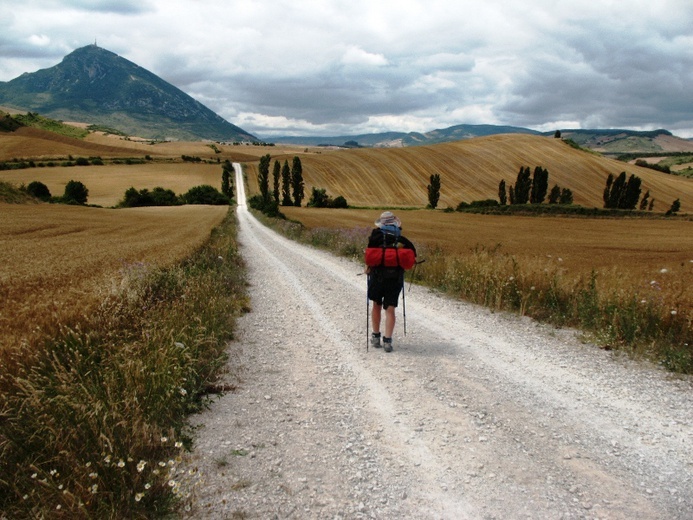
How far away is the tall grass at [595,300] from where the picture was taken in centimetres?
751

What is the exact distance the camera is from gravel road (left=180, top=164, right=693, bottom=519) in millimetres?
3666

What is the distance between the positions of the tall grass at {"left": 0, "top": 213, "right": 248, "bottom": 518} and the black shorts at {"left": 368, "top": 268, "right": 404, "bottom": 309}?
9.73 feet

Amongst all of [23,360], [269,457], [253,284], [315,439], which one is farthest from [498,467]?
[253,284]

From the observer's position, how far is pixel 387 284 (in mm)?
7688

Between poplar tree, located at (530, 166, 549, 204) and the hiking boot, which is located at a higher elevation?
poplar tree, located at (530, 166, 549, 204)

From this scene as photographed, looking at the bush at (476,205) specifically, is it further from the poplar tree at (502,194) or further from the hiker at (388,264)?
the hiker at (388,264)

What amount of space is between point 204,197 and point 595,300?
286 feet

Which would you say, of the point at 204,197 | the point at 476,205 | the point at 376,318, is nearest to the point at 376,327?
the point at 376,318

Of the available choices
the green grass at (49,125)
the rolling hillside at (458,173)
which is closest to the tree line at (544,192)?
the rolling hillside at (458,173)

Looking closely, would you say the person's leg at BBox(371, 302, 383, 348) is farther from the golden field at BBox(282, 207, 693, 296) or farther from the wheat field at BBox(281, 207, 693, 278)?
the wheat field at BBox(281, 207, 693, 278)

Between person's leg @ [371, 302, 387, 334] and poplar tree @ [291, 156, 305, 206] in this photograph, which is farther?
poplar tree @ [291, 156, 305, 206]

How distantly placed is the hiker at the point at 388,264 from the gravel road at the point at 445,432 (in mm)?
692


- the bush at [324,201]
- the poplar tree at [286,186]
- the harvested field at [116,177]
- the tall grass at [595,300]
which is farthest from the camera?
the poplar tree at [286,186]

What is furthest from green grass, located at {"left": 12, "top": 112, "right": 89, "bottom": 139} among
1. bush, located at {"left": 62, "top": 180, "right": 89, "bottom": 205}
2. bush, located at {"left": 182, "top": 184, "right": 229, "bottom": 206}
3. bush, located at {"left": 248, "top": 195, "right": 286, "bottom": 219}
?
bush, located at {"left": 248, "top": 195, "right": 286, "bottom": 219}
